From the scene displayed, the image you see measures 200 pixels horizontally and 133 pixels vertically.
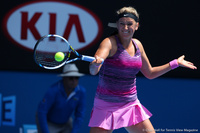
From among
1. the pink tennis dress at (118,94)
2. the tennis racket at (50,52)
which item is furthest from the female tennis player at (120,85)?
the tennis racket at (50,52)

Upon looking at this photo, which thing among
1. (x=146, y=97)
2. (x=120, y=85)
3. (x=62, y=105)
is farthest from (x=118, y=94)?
(x=146, y=97)

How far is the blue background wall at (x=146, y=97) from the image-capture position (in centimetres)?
560

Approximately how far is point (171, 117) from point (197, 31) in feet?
3.61

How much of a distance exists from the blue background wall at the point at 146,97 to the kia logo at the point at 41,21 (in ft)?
1.38

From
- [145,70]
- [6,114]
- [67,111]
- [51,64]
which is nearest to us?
[51,64]

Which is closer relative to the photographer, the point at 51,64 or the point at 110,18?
the point at 51,64

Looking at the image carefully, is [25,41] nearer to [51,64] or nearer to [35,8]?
[35,8]

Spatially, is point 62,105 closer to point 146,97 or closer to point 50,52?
point 50,52

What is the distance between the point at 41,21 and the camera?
559 centimetres

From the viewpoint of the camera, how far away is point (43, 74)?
562 centimetres

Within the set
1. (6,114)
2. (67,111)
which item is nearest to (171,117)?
(67,111)

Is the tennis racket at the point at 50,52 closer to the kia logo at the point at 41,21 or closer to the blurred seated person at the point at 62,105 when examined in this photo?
the blurred seated person at the point at 62,105

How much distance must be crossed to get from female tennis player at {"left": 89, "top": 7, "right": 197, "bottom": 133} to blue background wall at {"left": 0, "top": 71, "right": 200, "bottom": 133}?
183 cm

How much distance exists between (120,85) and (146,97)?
201 cm
